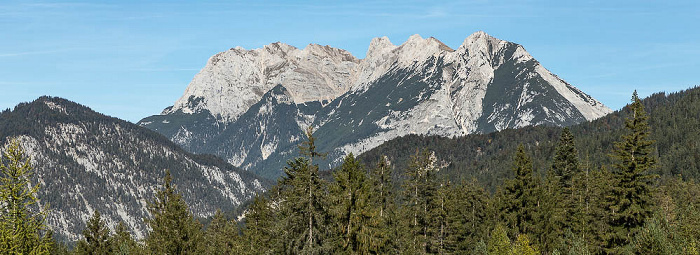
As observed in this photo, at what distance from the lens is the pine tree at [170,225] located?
5606 centimetres

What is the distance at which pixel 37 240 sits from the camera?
3759 cm

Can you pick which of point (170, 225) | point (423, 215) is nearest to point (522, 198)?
point (423, 215)

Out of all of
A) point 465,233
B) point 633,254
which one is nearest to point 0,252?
point 633,254

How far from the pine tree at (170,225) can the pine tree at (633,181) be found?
123 ft

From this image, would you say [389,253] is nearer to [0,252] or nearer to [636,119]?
[636,119]

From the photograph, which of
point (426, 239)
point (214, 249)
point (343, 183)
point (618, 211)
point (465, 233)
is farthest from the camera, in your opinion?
point (465, 233)

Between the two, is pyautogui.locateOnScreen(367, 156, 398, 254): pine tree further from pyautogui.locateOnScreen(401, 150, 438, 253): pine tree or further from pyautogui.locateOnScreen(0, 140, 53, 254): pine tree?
pyautogui.locateOnScreen(0, 140, 53, 254): pine tree

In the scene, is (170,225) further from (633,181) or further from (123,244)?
(633,181)

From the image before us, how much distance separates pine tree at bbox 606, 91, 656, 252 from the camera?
2080 inches

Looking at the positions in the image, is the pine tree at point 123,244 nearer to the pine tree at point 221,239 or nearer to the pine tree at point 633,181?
the pine tree at point 221,239

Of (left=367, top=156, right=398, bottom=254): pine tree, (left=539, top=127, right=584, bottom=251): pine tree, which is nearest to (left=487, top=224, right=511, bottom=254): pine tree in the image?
(left=539, top=127, right=584, bottom=251): pine tree

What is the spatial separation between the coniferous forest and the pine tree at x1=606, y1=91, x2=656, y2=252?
0.29 ft

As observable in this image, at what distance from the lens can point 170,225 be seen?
56.2 metres

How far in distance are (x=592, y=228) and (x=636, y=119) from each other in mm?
13381
